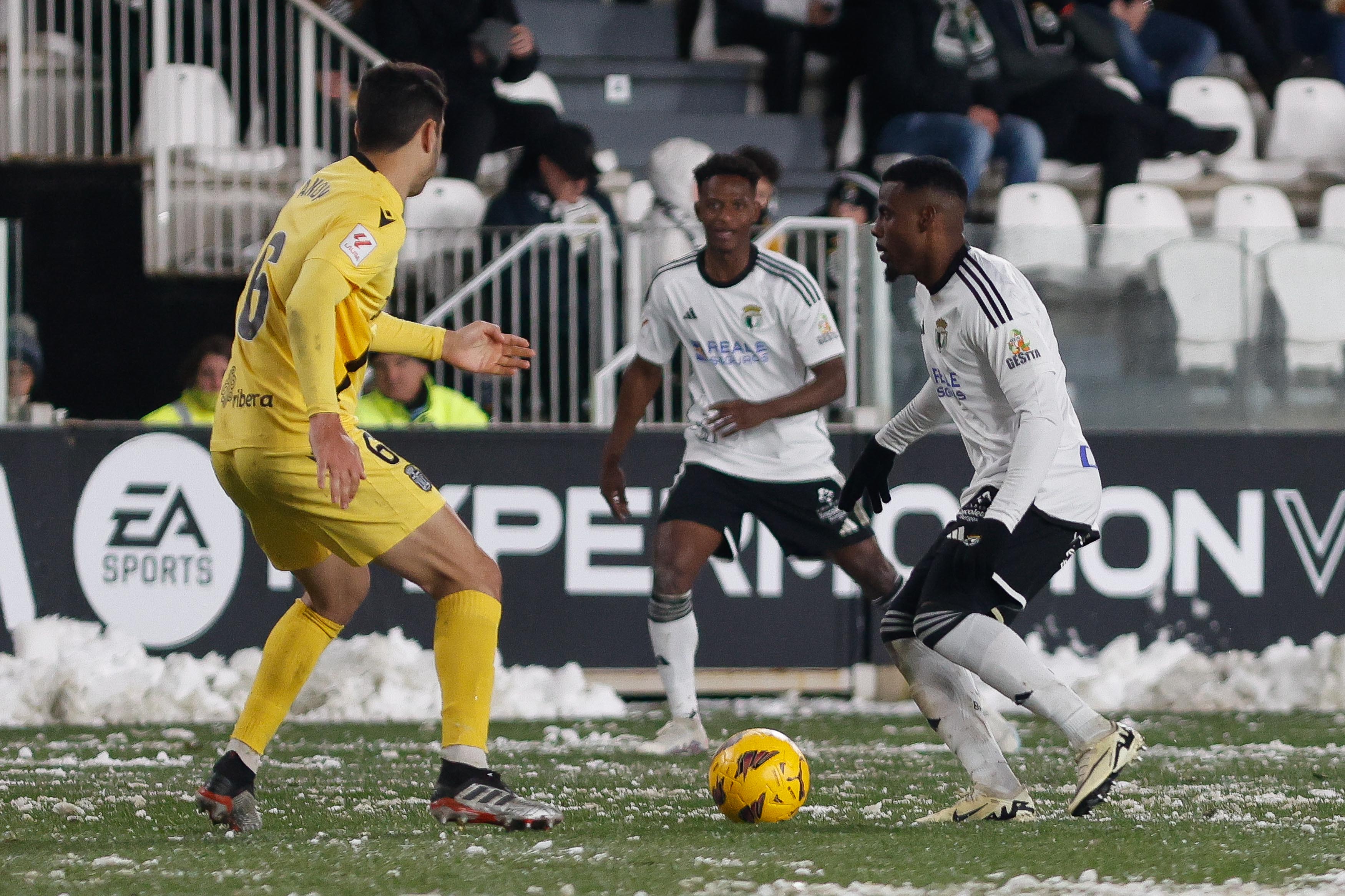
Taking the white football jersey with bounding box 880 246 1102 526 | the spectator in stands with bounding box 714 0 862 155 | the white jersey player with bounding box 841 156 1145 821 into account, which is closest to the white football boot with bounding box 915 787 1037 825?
the white jersey player with bounding box 841 156 1145 821

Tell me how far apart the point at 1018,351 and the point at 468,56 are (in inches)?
280

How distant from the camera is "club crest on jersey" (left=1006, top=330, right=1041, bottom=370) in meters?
4.85

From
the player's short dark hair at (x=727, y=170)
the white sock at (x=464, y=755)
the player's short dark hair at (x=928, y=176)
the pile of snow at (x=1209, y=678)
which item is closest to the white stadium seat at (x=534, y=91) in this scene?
the player's short dark hair at (x=727, y=170)

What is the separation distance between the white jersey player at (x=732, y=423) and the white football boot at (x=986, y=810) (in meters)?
2.14

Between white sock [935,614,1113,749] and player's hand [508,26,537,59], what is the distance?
7.49 metres

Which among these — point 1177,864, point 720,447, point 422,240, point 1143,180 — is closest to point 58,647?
point 422,240

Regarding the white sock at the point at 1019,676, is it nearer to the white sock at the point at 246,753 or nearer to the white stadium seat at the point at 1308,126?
the white sock at the point at 246,753

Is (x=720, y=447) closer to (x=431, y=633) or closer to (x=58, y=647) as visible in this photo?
(x=431, y=633)

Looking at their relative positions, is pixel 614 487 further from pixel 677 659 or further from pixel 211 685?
pixel 211 685

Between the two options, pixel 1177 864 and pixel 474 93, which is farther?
pixel 474 93

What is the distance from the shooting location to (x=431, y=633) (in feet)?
29.3

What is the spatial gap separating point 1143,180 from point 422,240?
5.95 metres

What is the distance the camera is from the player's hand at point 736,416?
23.1 feet

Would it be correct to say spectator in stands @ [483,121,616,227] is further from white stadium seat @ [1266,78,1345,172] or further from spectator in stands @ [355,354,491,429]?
white stadium seat @ [1266,78,1345,172]
